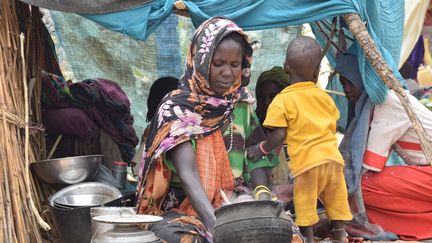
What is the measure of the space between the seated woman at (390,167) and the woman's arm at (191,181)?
1.39 meters

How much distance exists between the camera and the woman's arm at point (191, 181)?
11.6ft

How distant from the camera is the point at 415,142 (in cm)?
464

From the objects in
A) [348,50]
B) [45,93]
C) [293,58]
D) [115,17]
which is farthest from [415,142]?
[45,93]

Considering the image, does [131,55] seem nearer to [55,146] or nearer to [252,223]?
[55,146]

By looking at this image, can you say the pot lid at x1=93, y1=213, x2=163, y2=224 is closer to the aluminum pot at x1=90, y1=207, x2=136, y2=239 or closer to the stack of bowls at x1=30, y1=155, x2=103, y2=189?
the aluminum pot at x1=90, y1=207, x2=136, y2=239

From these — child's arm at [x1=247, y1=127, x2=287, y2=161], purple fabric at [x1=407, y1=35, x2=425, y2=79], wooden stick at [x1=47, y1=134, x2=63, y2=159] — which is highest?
child's arm at [x1=247, y1=127, x2=287, y2=161]

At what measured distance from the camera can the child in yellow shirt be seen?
4.07 metres

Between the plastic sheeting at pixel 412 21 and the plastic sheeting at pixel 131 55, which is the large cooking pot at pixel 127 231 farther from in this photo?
the plastic sheeting at pixel 412 21

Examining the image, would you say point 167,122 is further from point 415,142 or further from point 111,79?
point 111,79

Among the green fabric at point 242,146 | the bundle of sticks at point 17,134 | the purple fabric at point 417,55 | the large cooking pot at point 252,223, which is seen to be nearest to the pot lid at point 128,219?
the large cooking pot at point 252,223

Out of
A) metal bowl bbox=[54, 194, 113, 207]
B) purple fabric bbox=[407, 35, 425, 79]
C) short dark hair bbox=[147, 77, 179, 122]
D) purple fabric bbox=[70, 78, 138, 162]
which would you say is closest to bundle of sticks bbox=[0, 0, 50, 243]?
metal bowl bbox=[54, 194, 113, 207]

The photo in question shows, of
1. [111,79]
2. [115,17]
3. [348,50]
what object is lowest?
[111,79]

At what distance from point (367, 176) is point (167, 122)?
1.61 meters

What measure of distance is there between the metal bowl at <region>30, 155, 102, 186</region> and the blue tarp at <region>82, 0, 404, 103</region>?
0.84m
